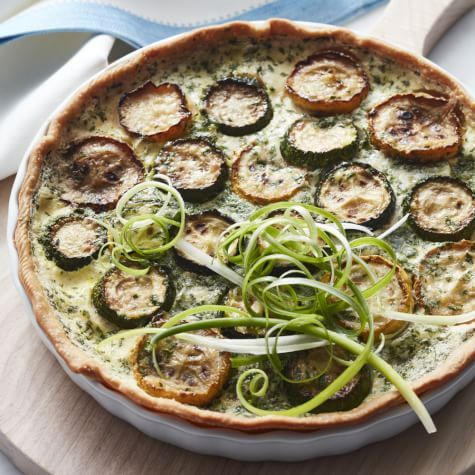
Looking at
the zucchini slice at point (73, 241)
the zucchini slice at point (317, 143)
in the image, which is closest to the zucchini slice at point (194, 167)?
the zucchini slice at point (317, 143)

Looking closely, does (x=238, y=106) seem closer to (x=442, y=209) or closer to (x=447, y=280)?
(x=442, y=209)

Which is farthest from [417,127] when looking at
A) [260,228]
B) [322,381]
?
[322,381]

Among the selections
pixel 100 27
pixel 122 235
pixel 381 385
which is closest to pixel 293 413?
pixel 381 385

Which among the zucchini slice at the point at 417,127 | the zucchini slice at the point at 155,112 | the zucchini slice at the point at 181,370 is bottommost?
the zucchini slice at the point at 181,370

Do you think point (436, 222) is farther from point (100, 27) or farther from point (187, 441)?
point (100, 27)

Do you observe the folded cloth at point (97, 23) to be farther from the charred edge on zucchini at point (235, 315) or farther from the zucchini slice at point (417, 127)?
the charred edge on zucchini at point (235, 315)

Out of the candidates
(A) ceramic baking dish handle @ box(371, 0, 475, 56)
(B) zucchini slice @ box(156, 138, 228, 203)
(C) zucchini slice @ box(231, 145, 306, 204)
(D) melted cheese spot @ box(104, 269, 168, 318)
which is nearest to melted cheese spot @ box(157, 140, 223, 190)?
(B) zucchini slice @ box(156, 138, 228, 203)
